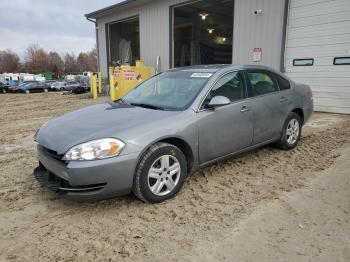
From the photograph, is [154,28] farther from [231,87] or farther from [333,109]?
[231,87]

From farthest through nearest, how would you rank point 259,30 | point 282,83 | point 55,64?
1. point 55,64
2. point 259,30
3. point 282,83

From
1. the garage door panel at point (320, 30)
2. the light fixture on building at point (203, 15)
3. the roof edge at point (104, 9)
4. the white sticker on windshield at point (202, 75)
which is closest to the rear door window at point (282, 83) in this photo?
the white sticker on windshield at point (202, 75)

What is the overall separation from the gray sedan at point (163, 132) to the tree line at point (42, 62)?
8148 cm

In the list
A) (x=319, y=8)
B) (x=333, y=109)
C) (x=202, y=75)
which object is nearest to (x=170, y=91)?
(x=202, y=75)

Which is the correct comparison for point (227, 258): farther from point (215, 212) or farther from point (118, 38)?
point (118, 38)

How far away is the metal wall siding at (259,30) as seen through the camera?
953 centimetres

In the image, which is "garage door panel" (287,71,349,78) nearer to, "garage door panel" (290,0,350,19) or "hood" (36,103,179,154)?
"garage door panel" (290,0,350,19)

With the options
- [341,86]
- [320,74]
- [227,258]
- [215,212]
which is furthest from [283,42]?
[227,258]

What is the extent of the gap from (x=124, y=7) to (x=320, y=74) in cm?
1115

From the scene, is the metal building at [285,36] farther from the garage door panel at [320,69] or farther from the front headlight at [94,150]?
the front headlight at [94,150]

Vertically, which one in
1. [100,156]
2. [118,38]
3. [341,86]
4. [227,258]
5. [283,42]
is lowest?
[227,258]

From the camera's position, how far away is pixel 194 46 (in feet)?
65.8

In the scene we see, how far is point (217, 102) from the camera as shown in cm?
337

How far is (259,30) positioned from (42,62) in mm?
93609
